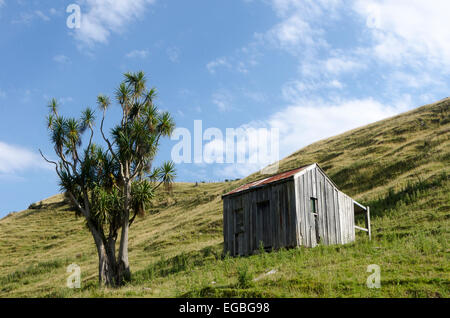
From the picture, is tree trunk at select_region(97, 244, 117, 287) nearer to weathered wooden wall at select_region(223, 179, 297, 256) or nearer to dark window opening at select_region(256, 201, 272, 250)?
weathered wooden wall at select_region(223, 179, 297, 256)

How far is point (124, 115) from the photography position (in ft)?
95.6

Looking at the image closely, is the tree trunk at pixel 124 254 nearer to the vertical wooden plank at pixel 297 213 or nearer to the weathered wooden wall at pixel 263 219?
the weathered wooden wall at pixel 263 219

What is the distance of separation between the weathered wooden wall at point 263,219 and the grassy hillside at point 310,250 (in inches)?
58.6

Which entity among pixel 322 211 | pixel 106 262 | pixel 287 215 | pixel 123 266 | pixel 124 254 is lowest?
pixel 123 266

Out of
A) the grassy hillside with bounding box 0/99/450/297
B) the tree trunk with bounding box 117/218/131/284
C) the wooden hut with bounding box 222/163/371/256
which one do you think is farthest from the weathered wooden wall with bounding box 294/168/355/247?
the tree trunk with bounding box 117/218/131/284

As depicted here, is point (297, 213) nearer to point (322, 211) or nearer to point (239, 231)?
point (322, 211)

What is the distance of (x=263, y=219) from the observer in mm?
24953

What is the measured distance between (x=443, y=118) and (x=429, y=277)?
58333mm

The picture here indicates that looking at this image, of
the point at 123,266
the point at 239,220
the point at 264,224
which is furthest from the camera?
the point at 239,220

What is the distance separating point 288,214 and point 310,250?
2.79 meters

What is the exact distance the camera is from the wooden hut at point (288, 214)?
78.2 ft

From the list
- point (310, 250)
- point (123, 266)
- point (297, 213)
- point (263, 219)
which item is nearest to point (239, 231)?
point (263, 219)

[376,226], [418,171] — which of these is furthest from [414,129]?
[376,226]
